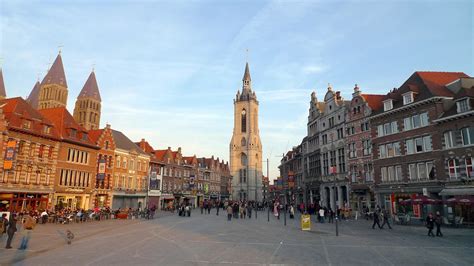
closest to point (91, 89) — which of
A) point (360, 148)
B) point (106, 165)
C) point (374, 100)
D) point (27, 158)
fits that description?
point (106, 165)

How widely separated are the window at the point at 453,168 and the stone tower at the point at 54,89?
324ft

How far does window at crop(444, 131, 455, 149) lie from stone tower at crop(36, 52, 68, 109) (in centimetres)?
9812

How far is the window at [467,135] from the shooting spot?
90.0 ft

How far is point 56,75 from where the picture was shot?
96562mm

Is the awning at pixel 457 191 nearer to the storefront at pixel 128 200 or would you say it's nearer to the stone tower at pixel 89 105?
the storefront at pixel 128 200

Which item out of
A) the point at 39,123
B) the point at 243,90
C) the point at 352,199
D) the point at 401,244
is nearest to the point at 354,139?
the point at 352,199

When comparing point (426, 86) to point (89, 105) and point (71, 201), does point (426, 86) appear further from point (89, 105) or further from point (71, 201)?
point (89, 105)

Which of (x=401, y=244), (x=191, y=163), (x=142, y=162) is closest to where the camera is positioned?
(x=401, y=244)

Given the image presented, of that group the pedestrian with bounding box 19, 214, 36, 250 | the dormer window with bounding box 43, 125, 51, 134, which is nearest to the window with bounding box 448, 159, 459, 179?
the pedestrian with bounding box 19, 214, 36, 250

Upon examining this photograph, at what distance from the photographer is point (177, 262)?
470 inches

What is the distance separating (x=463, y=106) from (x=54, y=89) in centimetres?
10127

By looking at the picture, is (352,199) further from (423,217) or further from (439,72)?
(439,72)

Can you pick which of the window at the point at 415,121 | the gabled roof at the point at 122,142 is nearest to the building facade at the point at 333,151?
the window at the point at 415,121

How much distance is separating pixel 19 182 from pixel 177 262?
28.9 m
